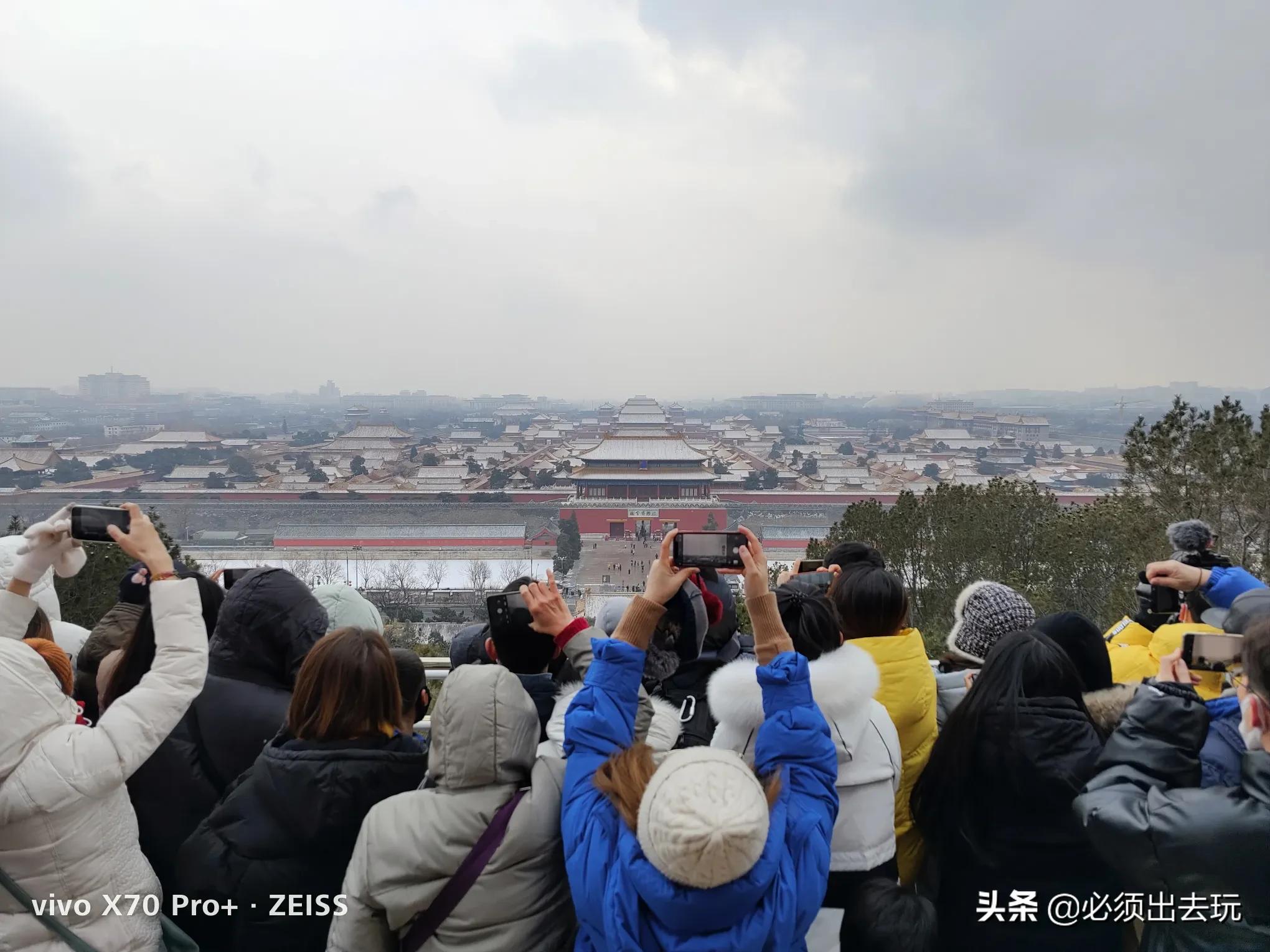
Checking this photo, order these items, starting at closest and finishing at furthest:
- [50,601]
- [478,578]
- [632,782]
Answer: [632,782] < [50,601] < [478,578]

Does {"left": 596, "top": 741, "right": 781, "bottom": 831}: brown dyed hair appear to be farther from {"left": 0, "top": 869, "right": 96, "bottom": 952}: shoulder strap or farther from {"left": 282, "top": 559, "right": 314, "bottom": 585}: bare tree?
{"left": 282, "top": 559, "right": 314, "bottom": 585}: bare tree

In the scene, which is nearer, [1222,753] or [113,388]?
[1222,753]

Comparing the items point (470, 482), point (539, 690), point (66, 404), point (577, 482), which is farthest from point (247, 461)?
point (539, 690)

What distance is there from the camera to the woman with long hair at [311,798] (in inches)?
48.9

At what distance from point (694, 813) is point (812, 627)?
52 cm

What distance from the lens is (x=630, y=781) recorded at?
3.30 feet

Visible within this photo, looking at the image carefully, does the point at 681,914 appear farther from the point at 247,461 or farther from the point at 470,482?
the point at 247,461

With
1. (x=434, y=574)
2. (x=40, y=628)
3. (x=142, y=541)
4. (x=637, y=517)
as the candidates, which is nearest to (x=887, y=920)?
(x=142, y=541)

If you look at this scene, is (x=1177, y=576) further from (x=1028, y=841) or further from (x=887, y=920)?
(x=887, y=920)

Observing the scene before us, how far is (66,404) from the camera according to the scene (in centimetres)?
6050

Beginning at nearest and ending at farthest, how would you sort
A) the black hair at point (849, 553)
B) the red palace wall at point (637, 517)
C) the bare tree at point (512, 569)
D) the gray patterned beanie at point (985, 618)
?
1. the gray patterned beanie at point (985, 618)
2. the black hair at point (849, 553)
3. the bare tree at point (512, 569)
4. the red palace wall at point (637, 517)

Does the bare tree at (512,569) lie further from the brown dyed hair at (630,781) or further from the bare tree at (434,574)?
the brown dyed hair at (630,781)

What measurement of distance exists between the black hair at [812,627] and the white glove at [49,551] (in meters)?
1.12

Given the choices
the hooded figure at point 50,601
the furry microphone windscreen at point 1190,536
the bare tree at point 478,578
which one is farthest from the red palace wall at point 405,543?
the furry microphone windscreen at point 1190,536
